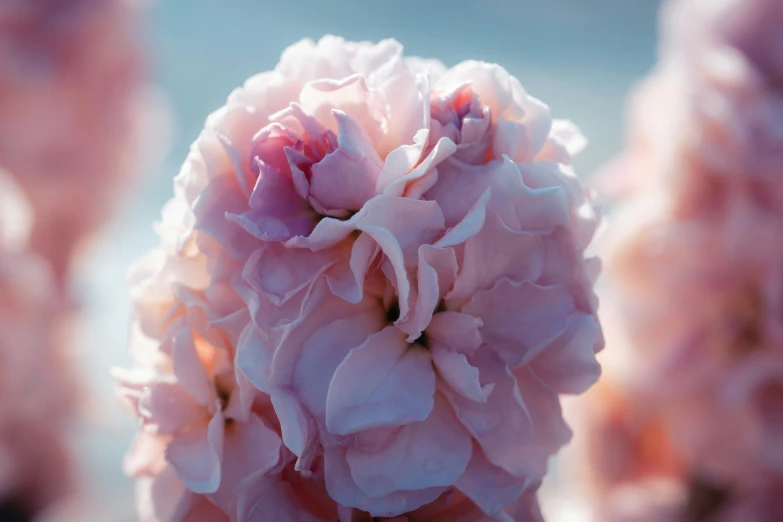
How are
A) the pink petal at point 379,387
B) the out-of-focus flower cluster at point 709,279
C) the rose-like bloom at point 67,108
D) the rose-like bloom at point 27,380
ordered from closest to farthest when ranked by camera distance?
1. the pink petal at point 379,387
2. the out-of-focus flower cluster at point 709,279
3. the rose-like bloom at point 27,380
4. the rose-like bloom at point 67,108

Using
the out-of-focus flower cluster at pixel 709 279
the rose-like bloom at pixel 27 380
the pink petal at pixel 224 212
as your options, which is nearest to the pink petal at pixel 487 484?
the pink petal at pixel 224 212

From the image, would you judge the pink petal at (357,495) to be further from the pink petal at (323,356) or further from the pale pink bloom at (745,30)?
the pale pink bloom at (745,30)

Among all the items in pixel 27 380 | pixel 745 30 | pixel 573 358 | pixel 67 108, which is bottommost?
Result: pixel 27 380

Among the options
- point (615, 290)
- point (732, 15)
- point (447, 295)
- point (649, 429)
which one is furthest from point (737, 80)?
point (447, 295)

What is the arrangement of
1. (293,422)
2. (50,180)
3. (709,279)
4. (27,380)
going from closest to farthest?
(293,422), (709,279), (27,380), (50,180)

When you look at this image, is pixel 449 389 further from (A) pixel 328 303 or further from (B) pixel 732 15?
(B) pixel 732 15

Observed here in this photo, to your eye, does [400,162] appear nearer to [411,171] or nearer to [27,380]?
[411,171]

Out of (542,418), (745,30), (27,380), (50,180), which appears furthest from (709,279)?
(50,180)
